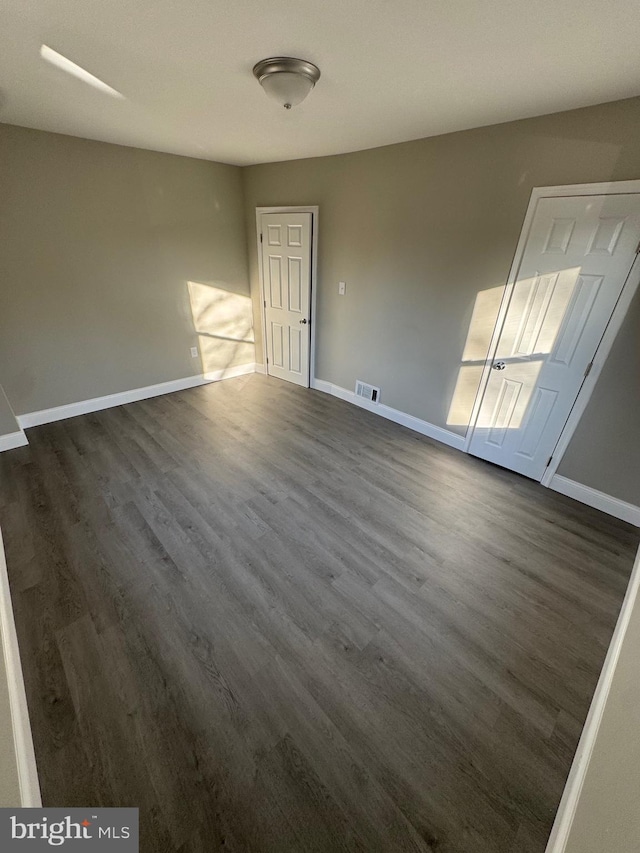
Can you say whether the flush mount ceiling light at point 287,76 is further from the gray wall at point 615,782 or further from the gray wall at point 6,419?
the gray wall at point 6,419

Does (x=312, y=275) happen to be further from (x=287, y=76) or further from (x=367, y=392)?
(x=287, y=76)

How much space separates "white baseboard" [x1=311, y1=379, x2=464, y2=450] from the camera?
127 inches

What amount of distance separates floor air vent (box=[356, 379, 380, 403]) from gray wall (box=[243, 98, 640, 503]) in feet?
0.27

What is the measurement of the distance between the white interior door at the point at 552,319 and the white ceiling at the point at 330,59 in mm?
612

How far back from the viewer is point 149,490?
253 cm

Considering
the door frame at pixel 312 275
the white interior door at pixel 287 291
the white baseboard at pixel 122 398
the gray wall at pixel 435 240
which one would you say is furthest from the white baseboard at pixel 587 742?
the white baseboard at pixel 122 398

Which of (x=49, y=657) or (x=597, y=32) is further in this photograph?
(x=49, y=657)

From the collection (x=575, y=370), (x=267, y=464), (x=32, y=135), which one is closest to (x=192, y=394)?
(x=267, y=464)

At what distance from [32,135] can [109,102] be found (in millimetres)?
1215

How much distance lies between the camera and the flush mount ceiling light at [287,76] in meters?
1.49

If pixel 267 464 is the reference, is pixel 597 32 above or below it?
above

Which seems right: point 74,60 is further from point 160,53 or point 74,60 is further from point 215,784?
point 215,784

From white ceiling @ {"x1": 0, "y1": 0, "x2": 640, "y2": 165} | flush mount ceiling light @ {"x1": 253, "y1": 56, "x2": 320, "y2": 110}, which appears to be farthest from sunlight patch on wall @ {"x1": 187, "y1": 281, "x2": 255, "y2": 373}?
flush mount ceiling light @ {"x1": 253, "y1": 56, "x2": 320, "y2": 110}

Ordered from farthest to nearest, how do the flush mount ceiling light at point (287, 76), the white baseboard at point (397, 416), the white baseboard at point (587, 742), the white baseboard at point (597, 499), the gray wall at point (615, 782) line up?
the white baseboard at point (397, 416), the white baseboard at point (597, 499), the flush mount ceiling light at point (287, 76), the white baseboard at point (587, 742), the gray wall at point (615, 782)
